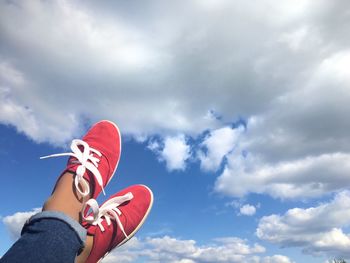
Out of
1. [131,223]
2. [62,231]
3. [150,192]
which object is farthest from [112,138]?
[62,231]

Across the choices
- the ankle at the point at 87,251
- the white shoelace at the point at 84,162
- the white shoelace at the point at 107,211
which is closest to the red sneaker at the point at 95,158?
the white shoelace at the point at 84,162

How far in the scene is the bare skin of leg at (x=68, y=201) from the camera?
3518 millimetres

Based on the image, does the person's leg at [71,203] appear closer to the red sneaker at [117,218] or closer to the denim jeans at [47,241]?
the denim jeans at [47,241]

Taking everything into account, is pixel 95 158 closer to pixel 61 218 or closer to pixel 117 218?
pixel 117 218

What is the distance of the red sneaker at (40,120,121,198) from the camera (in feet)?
14.3

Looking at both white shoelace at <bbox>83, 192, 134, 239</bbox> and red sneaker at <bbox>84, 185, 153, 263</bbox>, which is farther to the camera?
red sneaker at <bbox>84, 185, 153, 263</bbox>

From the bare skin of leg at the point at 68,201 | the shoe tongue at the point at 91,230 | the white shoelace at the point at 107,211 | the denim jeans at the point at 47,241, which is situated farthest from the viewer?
the shoe tongue at the point at 91,230

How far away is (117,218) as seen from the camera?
4.59m

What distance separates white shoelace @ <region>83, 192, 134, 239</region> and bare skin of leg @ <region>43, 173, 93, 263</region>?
0.36 feet

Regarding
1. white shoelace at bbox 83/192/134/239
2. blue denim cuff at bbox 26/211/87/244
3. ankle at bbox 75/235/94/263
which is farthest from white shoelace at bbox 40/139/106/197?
blue denim cuff at bbox 26/211/87/244

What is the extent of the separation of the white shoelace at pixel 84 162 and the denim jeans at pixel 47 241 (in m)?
0.92

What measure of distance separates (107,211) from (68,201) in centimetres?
114

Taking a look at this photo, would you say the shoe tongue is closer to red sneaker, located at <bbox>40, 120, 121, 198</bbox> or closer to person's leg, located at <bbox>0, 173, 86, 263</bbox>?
red sneaker, located at <bbox>40, 120, 121, 198</bbox>

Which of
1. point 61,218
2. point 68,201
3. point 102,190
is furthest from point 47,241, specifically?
point 102,190
